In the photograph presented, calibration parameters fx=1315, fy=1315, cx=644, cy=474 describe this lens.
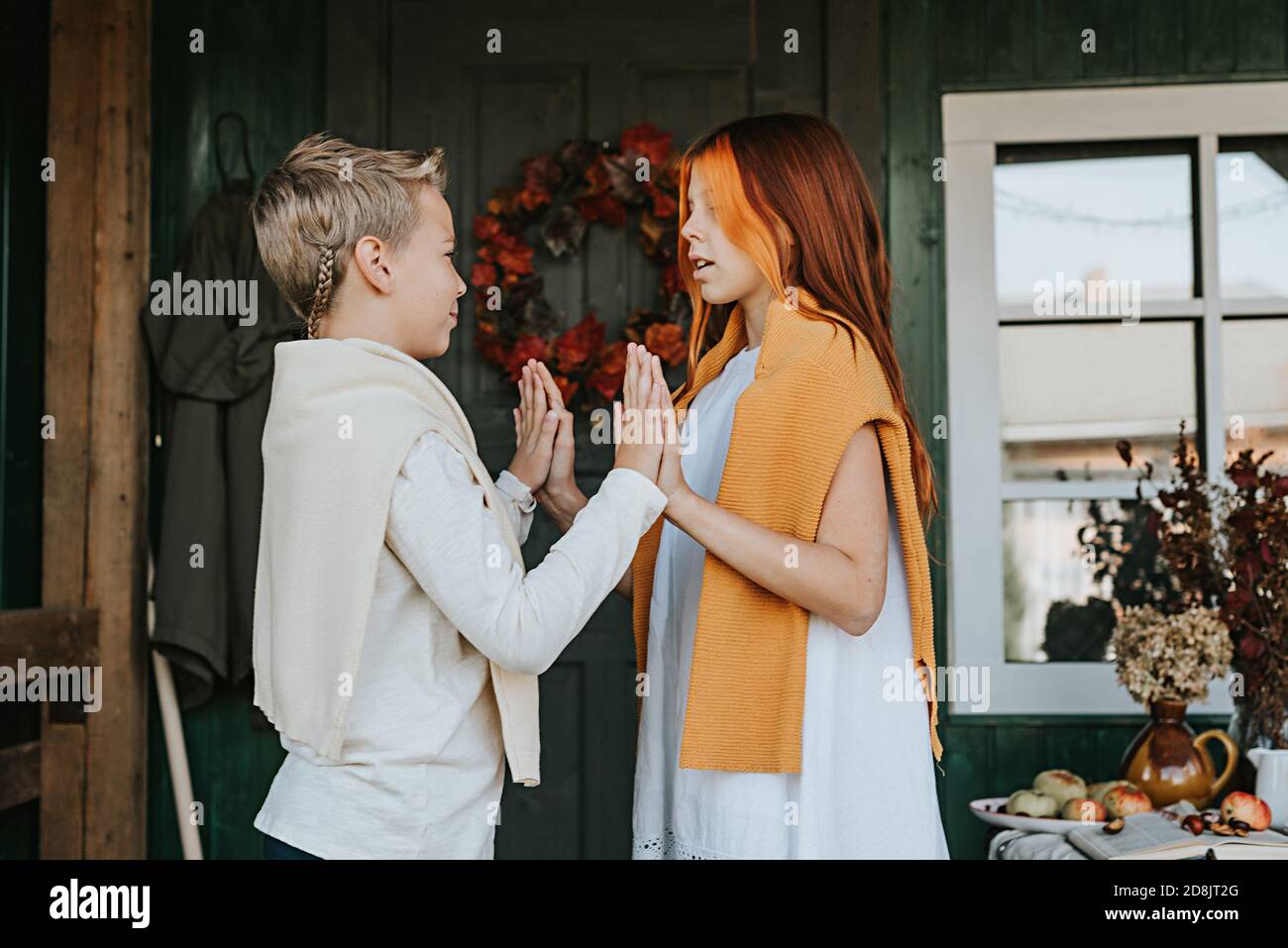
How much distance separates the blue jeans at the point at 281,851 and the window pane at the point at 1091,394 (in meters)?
2.47

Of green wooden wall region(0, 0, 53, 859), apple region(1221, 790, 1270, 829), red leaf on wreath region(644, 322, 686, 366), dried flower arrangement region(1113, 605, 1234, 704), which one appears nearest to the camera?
apple region(1221, 790, 1270, 829)

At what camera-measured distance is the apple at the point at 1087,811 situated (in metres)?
2.57

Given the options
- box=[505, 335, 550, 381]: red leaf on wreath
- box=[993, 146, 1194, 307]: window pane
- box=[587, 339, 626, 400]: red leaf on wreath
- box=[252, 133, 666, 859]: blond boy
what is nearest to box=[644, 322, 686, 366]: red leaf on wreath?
box=[587, 339, 626, 400]: red leaf on wreath

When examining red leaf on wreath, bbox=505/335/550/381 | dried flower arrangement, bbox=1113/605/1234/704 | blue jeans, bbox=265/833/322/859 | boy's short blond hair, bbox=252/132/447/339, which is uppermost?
red leaf on wreath, bbox=505/335/550/381

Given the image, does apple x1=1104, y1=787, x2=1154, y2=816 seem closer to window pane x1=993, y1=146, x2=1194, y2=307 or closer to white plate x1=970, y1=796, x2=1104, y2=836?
white plate x1=970, y1=796, x2=1104, y2=836

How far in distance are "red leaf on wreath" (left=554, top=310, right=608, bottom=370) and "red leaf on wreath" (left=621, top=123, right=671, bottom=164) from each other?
44 cm

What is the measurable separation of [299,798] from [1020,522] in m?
2.46

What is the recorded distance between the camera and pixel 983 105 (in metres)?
3.48

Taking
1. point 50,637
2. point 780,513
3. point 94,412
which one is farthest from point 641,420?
point 94,412

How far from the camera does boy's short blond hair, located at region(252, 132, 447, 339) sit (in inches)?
61.4

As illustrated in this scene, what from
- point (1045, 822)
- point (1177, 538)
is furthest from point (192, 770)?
point (1177, 538)

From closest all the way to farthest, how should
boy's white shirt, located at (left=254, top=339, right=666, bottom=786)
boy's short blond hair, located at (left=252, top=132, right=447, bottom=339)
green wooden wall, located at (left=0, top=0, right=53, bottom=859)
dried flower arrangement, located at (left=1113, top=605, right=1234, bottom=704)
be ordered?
boy's white shirt, located at (left=254, top=339, right=666, bottom=786) < boy's short blond hair, located at (left=252, top=132, right=447, bottom=339) < dried flower arrangement, located at (left=1113, top=605, right=1234, bottom=704) < green wooden wall, located at (left=0, top=0, right=53, bottom=859)

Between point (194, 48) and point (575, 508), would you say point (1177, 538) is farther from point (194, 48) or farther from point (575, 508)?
point (194, 48)
